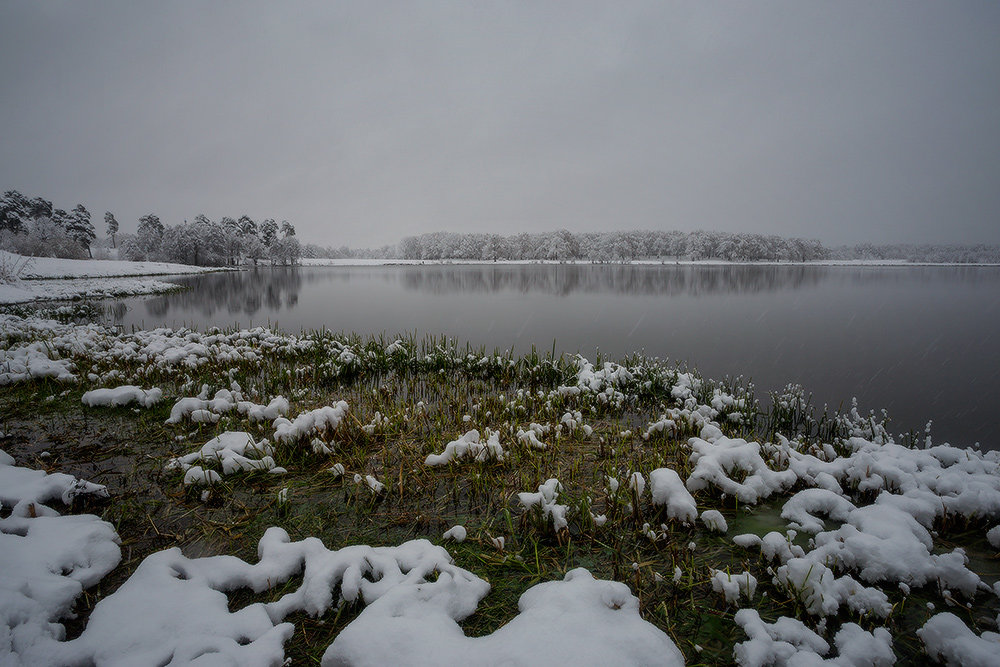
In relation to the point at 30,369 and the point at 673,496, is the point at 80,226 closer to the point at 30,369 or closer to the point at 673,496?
the point at 30,369

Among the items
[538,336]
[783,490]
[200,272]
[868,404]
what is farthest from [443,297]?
[200,272]

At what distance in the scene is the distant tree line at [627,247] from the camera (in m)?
127

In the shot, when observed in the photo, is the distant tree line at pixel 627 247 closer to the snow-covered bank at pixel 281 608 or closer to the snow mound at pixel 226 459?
the snow mound at pixel 226 459

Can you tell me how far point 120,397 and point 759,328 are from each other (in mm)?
19821

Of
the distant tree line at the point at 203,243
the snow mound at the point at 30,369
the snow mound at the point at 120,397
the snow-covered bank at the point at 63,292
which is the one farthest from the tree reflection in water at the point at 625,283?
the distant tree line at the point at 203,243

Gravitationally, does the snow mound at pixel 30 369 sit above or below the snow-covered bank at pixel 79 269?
below

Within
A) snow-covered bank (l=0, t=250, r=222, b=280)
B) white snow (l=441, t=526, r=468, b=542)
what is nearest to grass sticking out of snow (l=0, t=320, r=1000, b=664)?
white snow (l=441, t=526, r=468, b=542)

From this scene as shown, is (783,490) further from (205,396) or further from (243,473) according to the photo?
(205,396)

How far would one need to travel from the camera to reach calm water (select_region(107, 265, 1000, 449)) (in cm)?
935

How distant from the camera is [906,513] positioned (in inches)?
138

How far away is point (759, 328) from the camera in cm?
1648

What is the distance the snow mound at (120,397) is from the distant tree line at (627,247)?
123515 mm

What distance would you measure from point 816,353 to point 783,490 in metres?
11.0

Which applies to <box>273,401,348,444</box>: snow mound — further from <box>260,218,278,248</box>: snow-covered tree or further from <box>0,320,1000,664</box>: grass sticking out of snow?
<box>260,218,278,248</box>: snow-covered tree
